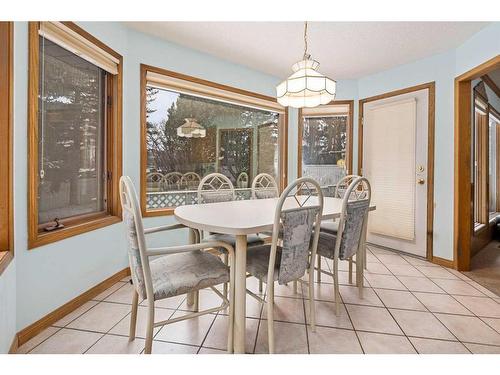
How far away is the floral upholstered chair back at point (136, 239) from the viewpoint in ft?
4.03

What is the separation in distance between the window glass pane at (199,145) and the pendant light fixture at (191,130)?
0.04 feet

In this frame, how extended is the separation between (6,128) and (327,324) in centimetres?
225

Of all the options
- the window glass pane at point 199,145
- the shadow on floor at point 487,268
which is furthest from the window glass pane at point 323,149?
the shadow on floor at point 487,268

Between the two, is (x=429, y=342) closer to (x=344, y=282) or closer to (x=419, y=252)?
(x=344, y=282)

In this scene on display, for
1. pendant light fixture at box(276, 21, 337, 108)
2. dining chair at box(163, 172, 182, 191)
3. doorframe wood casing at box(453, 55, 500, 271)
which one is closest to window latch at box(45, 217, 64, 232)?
dining chair at box(163, 172, 182, 191)

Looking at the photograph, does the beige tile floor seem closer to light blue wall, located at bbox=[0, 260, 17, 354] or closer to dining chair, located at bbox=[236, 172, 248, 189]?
light blue wall, located at bbox=[0, 260, 17, 354]

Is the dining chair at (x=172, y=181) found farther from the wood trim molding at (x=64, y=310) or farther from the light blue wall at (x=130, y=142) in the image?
the wood trim molding at (x=64, y=310)

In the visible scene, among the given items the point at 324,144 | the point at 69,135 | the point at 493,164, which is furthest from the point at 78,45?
the point at 493,164

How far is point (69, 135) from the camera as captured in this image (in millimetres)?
2084

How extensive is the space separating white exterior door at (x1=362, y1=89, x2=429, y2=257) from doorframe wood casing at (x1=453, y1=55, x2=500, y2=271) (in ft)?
1.14

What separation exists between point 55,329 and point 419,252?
12.0 feet

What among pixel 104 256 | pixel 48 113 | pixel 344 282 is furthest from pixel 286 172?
pixel 48 113

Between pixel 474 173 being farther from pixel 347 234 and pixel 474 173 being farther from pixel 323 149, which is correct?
pixel 347 234

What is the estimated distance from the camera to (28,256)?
162 cm
